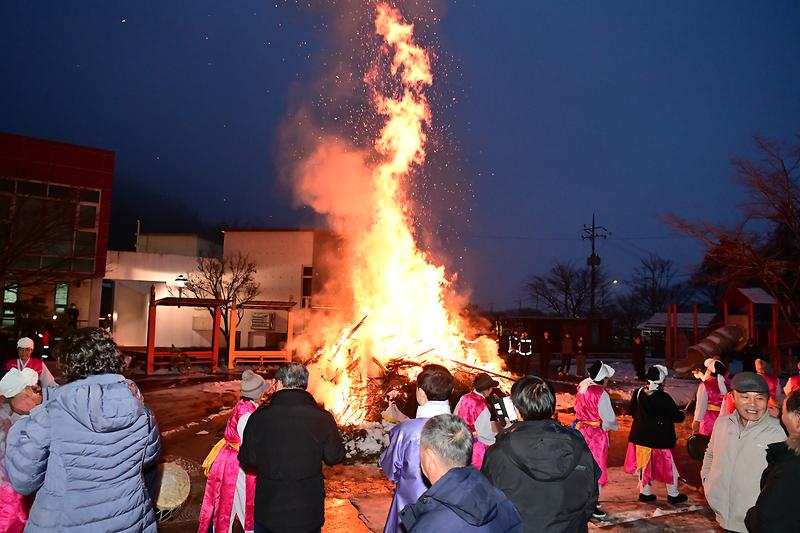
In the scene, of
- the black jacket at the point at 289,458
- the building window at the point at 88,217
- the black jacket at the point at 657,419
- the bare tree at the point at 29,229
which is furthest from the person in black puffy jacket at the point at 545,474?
the building window at the point at 88,217

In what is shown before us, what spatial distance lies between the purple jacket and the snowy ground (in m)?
2.37

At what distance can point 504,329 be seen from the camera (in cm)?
3850

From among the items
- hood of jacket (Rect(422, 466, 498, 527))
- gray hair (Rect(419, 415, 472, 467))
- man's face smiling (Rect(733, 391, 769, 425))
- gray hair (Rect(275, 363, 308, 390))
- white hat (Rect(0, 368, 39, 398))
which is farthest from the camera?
gray hair (Rect(275, 363, 308, 390))

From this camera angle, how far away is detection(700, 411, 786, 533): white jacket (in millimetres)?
3863

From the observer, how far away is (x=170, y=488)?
498cm

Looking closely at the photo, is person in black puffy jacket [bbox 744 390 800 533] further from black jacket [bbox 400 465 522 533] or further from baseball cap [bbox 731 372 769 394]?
black jacket [bbox 400 465 522 533]

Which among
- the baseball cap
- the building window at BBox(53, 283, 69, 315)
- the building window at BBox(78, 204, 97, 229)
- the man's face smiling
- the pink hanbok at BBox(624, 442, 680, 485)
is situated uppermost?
the building window at BBox(78, 204, 97, 229)

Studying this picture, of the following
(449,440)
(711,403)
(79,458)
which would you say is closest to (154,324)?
(711,403)

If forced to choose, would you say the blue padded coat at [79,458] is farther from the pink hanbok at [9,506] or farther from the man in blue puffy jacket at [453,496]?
the man in blue puffy jacket at [453,496]

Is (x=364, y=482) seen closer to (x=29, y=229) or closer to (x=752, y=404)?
(x=752, y=404)

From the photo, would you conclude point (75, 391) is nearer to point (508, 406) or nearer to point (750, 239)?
point (508, 406)

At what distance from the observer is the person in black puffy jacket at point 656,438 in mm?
6816

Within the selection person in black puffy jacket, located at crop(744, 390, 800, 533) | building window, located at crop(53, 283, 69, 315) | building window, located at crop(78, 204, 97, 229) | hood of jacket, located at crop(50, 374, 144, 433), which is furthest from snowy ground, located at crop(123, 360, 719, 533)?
building window, located at crop(78, 204, 97, 229)

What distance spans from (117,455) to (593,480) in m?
2.81
